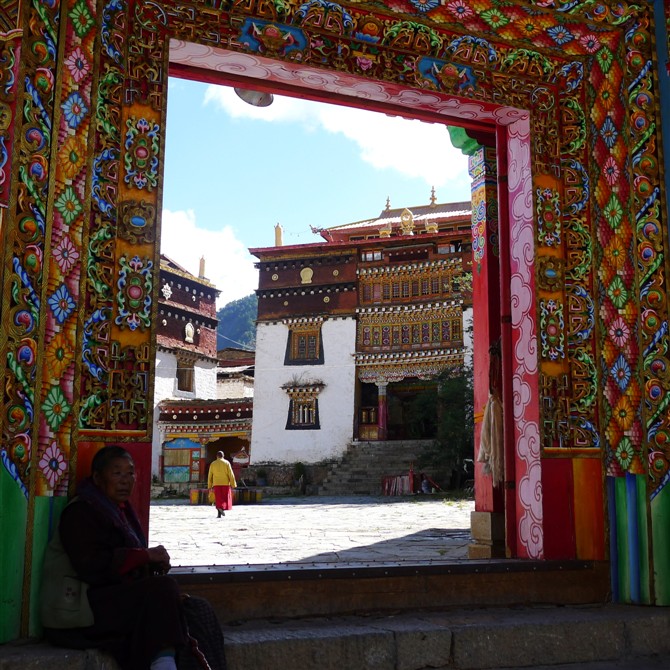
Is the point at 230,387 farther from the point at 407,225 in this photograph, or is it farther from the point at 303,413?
the point at 407,225

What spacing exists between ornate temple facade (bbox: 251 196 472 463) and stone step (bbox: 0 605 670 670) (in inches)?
900

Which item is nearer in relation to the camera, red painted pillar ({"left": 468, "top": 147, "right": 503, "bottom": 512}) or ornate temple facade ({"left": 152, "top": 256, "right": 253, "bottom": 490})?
red painted pillar ({"left": 468, "top": 147, "right": 503, "bottom": 512})

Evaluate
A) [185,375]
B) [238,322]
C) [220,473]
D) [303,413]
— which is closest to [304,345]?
[303,413]

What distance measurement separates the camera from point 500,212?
17.5 feet

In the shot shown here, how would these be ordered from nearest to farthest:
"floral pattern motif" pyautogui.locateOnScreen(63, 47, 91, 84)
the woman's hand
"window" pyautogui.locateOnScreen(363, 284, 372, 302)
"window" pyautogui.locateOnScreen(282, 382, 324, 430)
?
the woman's hand, "floral pattern motif" pyautogui.locateOnScreen(63, 47, 91, 84), "window" pyautogui.locateOnScreen(282, 382, 324, 430), "window" pyautogui.locateOnScreen(363, 284, 372, 302)

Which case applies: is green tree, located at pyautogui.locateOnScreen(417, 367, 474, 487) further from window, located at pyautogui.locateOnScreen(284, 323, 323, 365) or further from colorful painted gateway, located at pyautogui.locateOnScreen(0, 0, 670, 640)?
Result: colorful painted gateway, located at pyautogui.locateOnScreen(0, 0, 670, 640)

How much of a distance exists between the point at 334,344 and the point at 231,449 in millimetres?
Result: 5925

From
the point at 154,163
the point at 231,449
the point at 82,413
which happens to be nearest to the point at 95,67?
the point at 154,163

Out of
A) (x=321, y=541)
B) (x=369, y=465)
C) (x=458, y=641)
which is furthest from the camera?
(x=369, y=465)

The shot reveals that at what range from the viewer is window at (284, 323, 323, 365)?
1142 inches

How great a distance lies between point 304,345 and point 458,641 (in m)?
25.8

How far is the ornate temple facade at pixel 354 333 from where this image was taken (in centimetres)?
2755

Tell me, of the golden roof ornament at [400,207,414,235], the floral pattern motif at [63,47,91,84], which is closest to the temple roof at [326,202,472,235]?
the golden roof ornament at [400,207,414,235]

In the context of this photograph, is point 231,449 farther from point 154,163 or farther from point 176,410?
point 154,163
